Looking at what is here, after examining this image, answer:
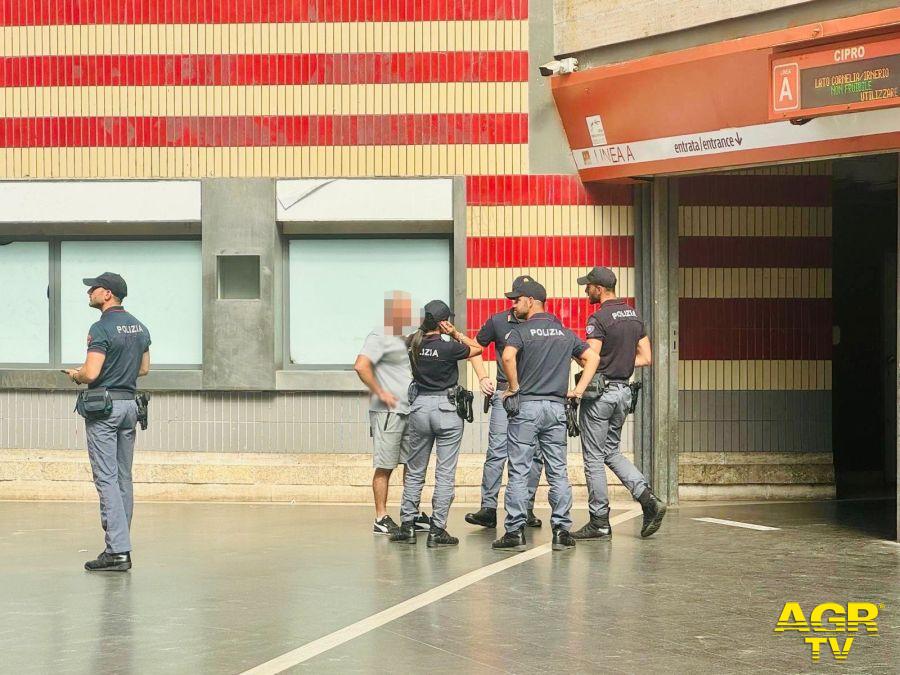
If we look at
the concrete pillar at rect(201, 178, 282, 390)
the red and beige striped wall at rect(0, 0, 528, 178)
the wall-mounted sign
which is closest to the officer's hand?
the concrete pillar at rect(201, 178, 282, 390)

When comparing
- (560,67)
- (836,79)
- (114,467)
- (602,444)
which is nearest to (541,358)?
(602,444)

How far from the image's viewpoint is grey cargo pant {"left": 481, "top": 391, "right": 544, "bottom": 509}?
36.5 ft

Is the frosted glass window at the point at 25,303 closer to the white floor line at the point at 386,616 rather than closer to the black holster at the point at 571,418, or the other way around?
the black holster at the point at 571,418

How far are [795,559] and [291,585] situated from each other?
348 cm

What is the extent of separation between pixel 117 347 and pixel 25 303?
4521 millimetres

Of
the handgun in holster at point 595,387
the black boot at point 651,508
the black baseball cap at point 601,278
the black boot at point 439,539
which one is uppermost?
the black baseball cap at point 601,278

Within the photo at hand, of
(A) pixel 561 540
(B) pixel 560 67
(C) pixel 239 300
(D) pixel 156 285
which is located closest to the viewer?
(A) pixel 561 540

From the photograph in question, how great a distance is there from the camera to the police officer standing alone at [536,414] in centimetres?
1005

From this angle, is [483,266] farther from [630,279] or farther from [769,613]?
[769,613]

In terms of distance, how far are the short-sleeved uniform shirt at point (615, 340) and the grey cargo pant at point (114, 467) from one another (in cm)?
351

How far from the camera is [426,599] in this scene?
8.29 meters

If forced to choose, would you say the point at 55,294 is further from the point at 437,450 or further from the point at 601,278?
the point at 601,278

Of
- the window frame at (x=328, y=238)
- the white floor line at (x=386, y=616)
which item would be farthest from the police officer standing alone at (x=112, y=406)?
the window frame at (x=328, y=238)

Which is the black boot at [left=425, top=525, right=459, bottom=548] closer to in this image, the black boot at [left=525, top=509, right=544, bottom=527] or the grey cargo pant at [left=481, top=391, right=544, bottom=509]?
the grey cargo pant at [left=481, top=391, right=544, bottom=509]
